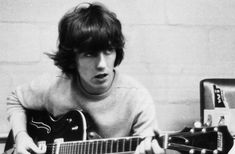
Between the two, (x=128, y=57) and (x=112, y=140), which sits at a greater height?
(x=128, y=57)

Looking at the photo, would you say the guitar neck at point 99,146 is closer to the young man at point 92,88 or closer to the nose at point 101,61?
the young man at point 92,88

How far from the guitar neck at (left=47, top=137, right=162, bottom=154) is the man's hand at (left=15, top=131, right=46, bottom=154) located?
46 mm

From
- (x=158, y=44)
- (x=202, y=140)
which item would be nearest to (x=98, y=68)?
(x=202, y=140)

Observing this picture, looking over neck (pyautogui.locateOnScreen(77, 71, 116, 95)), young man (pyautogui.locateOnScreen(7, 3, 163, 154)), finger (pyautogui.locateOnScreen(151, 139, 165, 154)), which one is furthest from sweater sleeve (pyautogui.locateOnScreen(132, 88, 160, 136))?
finger (pyautogui.locateOnScreen(151, 139, 165, 154))

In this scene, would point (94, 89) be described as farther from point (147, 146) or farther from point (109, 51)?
point (147, 146)

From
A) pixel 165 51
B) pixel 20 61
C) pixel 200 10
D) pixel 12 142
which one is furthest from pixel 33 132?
pixel 200 10

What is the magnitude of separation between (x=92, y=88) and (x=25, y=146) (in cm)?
35

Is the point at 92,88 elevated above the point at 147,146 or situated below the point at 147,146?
above

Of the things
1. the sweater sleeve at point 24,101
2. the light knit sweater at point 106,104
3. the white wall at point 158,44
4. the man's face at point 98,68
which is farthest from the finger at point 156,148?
the white wall at point 158,44

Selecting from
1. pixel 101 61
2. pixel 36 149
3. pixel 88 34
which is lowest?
pixel 36 149

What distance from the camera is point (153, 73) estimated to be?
206 centimetres

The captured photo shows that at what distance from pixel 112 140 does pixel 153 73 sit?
880 millimetres

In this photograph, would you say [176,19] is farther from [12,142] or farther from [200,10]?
[12,142]

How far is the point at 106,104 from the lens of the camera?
1.47m
